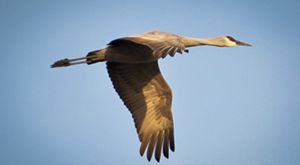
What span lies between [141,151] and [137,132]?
1.88ft

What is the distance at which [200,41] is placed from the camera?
15969 mm

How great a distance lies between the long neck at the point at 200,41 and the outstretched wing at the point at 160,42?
42 cm

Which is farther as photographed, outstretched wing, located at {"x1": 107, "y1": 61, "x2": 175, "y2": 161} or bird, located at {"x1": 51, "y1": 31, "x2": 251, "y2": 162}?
outstretched wing, located at {"x1": 107, "y1": 61, "x2": 175, "y2": 161}

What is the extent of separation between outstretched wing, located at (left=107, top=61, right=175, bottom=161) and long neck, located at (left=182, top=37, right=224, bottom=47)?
120 centimetres

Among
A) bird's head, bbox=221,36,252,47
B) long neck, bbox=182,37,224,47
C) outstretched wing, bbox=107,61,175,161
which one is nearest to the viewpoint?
long neck, bbox=182,37,224,47

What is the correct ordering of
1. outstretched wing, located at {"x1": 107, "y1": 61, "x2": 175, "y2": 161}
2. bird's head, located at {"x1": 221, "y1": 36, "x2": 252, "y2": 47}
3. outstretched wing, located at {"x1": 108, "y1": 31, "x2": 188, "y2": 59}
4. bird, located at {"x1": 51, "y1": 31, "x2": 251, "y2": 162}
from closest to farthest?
1. outstretched wing, located at {"x1": 108, "y1": 31, "x2": 188, "y2": 59}
2. bird, located at {"x1": 51, "y1": 31, "x2": 251, "y2": 162}
3. outstretched wing, located at {"x1": 107, "y1": 61, "x2": 175, "y2": 161}
4. bird's head, located at {"x1": 221, "y1": 36, "x2": 252, "y2": 47}

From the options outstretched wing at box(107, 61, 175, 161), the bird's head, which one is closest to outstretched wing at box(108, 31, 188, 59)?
outstretched wing at box(107, 61, 175, 161)

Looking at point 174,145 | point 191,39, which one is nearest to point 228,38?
point 191,39

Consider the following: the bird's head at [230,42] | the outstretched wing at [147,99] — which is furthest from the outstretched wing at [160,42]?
the bird's head at [230,42]

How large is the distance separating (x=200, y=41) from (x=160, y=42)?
99.6 inches

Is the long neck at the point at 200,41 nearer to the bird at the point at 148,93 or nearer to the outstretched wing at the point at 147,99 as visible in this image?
the bird at the point at 148,93

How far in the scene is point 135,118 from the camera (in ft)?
55.0

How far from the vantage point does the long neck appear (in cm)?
1560

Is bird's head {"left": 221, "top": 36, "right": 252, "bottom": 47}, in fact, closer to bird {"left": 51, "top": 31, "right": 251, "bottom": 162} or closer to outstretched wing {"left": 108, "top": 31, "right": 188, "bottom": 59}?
bird {"left": 51, "top": 31, "right": 251, "bottom": 162}
